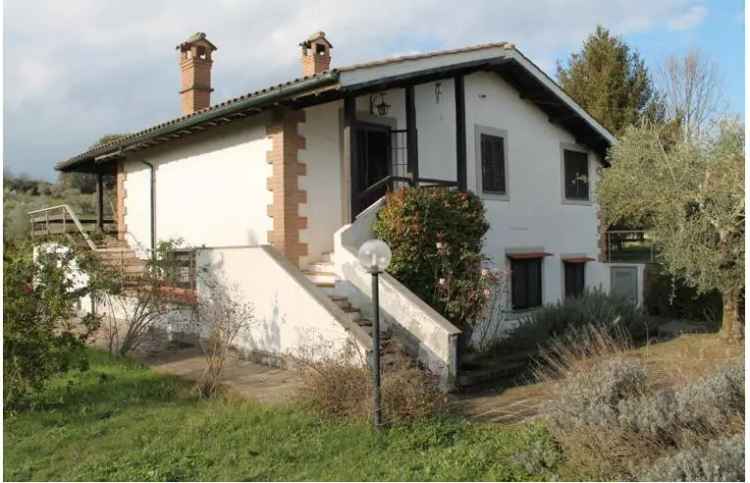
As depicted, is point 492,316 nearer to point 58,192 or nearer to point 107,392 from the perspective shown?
point 107,392

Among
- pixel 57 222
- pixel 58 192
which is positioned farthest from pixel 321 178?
pixel 58 192

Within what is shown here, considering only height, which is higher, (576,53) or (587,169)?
(576,53)

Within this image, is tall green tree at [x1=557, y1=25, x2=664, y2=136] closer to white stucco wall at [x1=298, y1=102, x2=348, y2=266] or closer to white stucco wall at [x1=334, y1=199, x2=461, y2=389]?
white stucco wall at [x1=298, y1=102, x2=348, y2=266]

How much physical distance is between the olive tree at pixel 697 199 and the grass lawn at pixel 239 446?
20.6ft

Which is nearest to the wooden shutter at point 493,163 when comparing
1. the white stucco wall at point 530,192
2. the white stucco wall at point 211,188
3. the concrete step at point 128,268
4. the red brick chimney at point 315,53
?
the white stucco wall at point 530,192

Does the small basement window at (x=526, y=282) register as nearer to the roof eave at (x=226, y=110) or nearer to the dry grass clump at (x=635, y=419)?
the roof eave at (x=226, y=110)

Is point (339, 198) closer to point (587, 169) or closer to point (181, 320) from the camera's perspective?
point (181, 320)

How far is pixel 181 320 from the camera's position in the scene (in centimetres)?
1070

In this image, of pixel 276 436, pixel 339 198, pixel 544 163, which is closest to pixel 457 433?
pixel 276 436

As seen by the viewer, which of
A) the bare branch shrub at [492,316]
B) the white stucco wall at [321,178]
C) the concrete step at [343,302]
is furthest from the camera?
the white stucco wall at [321,178]

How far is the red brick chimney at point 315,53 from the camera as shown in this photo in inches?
557

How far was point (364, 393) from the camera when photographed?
6.27 m

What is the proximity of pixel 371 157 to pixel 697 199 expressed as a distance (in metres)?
5.69

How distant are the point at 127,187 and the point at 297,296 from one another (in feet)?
27.8
